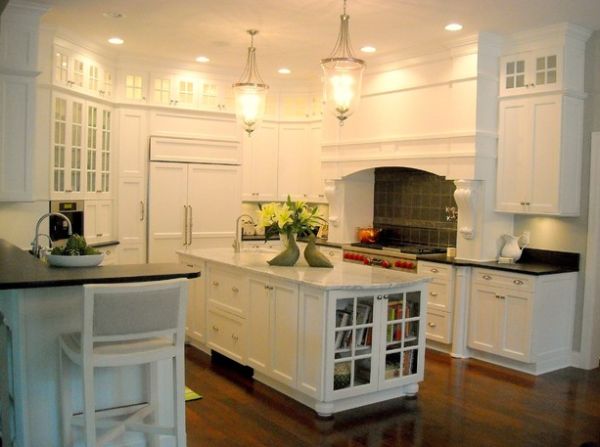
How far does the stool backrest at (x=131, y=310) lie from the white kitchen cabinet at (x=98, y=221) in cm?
388

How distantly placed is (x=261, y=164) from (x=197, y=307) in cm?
280

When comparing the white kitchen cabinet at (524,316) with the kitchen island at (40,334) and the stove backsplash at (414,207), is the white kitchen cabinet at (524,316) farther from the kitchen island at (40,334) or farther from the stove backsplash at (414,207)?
the kitchen island at (40,334)

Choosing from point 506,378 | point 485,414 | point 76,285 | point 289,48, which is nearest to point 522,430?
point 485,414

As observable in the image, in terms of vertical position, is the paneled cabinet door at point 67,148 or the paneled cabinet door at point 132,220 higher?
the paneled cabinet door at point 67,148

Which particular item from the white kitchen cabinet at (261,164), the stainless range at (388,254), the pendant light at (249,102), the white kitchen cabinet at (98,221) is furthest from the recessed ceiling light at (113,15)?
the stainless range at (388,254)

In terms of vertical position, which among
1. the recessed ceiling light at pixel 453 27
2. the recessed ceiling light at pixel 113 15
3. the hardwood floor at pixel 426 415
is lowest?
the hardwood floor at pixel 426 415

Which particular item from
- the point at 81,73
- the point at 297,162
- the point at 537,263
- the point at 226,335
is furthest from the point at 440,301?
the point at 81,73

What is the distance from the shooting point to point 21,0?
4.90 m

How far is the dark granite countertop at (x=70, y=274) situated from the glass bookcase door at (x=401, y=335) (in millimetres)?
1600

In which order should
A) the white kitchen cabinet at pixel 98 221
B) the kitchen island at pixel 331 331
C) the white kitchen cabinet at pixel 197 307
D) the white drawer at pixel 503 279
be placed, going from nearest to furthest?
1. the kitchen island at pixel 331 331
2. the white drawer at pixel 503 279
3. the white kitchen cabinet at pixel 197 307
4. the white kitchen cabinet at pixel 98 221

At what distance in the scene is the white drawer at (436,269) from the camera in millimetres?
5664

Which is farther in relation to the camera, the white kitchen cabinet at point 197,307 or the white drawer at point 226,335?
the white kitchen cabinet at point 197,307

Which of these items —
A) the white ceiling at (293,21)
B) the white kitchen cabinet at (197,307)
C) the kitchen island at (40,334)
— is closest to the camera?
the kitchen island at (40,334)

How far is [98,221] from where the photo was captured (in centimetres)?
654
